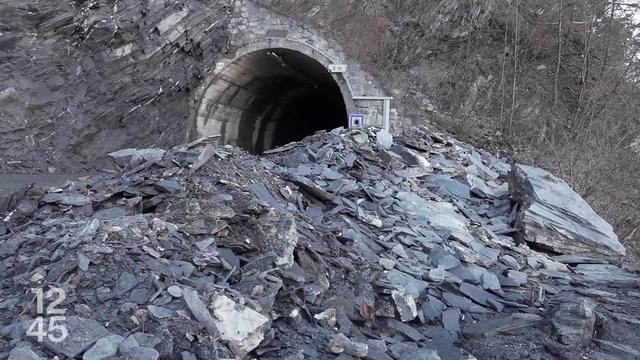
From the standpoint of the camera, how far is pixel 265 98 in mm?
19828

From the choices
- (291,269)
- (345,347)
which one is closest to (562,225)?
(291,269)

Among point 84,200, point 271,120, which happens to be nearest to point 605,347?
point 84,200

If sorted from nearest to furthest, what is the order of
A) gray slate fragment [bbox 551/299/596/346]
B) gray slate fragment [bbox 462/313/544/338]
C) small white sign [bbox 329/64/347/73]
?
gray slate fragment [bbox 551/299/596/346] → gray slate fragment [bbox 462/313/544/338] → small white sign [bbox 329/64/347/73]

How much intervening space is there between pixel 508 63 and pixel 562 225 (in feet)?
37.0

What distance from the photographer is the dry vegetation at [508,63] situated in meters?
14.1

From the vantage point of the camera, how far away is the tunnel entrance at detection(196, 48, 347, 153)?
16.9m

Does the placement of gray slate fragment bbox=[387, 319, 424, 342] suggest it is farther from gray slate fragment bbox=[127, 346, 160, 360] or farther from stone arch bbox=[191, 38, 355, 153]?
stone arch bbox=[191, 38, 355, 153]

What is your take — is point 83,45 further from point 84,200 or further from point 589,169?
point 589,169

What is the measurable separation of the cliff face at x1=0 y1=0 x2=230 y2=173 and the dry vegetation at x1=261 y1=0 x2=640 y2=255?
3.05 m

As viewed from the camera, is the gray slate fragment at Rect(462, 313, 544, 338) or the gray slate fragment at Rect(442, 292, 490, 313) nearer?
the gray slate fragment at Rect(462, 313, 544, 338)

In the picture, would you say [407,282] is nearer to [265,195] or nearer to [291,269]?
[291,269]

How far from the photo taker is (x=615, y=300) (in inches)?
210

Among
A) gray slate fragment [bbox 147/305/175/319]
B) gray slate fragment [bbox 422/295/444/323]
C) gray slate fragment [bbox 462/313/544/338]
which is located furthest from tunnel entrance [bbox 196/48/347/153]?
gray slate fragment [bbox 147/305/175/319]

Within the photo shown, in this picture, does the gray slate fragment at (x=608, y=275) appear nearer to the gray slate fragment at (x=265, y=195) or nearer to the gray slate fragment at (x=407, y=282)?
the gray slate fragment at (x=407, y=282)
